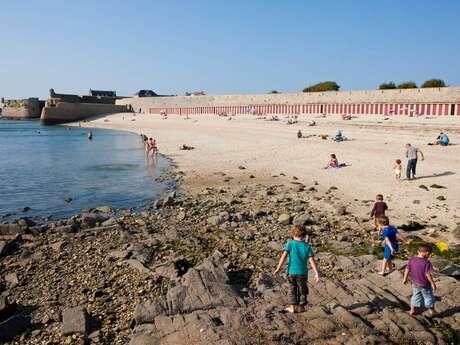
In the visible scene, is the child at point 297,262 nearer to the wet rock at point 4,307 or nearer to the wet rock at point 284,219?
the wet rock at point 4,307

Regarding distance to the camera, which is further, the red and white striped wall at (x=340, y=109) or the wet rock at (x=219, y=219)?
the red and white striped wall at (x=340, y=109)

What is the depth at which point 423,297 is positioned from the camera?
23.0 ft

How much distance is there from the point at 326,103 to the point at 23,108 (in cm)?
9769

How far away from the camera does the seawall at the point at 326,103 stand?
52625 millimetres

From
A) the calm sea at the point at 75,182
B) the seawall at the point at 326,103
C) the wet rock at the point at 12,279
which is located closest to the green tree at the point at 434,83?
the seawall at the point at 326,103

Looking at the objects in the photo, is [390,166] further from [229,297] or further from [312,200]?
[229,297]

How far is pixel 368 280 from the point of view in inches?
331

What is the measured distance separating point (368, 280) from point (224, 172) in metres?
16.2

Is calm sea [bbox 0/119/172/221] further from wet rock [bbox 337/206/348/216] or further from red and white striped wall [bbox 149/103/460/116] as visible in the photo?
red and white striped wall [bbox 149/103/460/116]

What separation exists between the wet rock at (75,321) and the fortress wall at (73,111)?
10076 cm

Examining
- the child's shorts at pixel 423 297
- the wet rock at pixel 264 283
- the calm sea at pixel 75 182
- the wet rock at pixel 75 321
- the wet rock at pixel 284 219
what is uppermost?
the child's shorts at pixel 423 297

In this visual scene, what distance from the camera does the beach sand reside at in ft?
49.7

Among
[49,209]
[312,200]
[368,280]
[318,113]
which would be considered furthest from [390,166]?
[318,113]

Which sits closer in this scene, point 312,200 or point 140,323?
point 140,323
